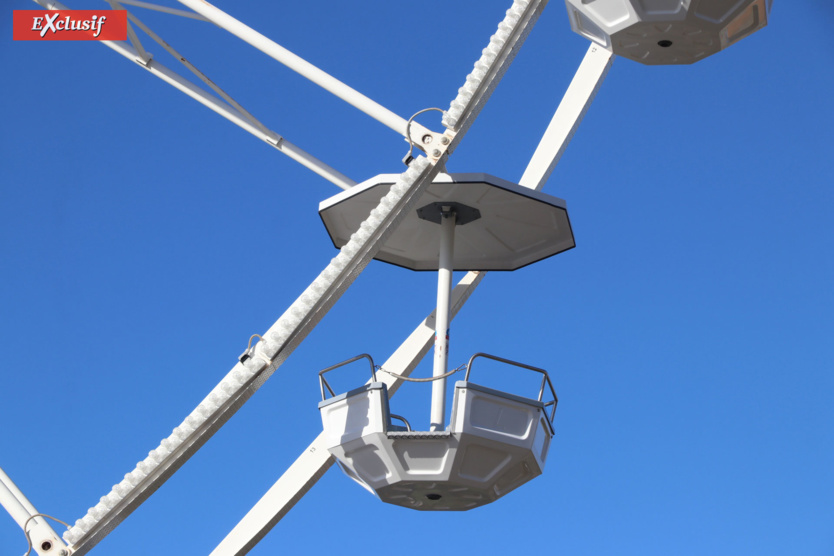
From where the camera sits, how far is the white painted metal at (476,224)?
16.0m

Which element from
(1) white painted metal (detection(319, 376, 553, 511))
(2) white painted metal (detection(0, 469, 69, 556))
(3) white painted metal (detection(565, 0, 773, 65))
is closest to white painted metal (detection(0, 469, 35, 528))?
(2) white painted metal (detection(0, 469, 69, 556))

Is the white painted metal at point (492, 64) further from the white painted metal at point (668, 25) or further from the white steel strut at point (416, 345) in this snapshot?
the white steel strut at point (416, 345)

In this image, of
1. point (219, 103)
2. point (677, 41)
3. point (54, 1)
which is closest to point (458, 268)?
point (219, 103)

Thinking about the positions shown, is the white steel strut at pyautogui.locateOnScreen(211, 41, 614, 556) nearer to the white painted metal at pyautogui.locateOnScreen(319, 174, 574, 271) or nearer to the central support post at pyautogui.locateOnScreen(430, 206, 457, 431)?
the central support post at pyautogui.locateOnScreen(430, 206, 457, 431)

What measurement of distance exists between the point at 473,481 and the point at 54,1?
9.58 metres

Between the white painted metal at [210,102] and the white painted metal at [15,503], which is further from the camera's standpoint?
the white painted metal at [210,102]

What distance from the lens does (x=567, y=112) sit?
18.6m

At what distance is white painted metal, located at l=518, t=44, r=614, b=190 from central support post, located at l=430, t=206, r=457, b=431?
180 cm

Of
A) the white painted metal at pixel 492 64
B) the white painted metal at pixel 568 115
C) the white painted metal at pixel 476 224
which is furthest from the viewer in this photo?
the white painted metal at pixel 568 115

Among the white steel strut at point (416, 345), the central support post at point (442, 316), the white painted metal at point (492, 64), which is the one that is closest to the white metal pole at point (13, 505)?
the white steel strut at point (416, 345)

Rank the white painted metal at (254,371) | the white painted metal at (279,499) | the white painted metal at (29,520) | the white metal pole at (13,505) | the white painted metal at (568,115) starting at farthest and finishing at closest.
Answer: the white painted metal at (568,115) → the white painted metal at (279,499) → the white metal pole at (13,505) → the white painted metal at (29,520) → the white painted metal at (254,371)

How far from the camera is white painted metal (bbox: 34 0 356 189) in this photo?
61.4 feet

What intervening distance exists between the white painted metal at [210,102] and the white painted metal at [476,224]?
1474mm

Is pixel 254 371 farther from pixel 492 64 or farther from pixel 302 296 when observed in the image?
pixel 492 64
